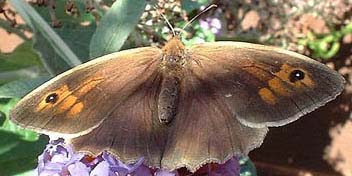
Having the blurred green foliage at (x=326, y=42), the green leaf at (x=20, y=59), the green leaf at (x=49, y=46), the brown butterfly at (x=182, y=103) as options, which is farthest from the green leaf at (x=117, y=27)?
the blurred green foliage at (x=326, y=42)

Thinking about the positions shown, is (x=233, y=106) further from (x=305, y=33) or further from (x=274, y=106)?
(x=305, y=33)

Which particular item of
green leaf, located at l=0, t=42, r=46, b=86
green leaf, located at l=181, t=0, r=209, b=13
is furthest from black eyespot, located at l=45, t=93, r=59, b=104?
green leaf, located at l=181, t=0, r=209, b=13

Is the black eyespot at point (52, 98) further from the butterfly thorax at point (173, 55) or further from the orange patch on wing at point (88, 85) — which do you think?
the butterfly thorax at point (173, 55)

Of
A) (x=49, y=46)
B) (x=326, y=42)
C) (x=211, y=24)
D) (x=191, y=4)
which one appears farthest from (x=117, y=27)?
(x=326, y=42)

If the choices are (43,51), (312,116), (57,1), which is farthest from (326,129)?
(43,51)

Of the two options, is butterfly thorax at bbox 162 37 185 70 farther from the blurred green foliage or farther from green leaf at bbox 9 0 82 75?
the blurred green foliage

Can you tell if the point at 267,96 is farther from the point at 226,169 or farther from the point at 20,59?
the point at 20,59
